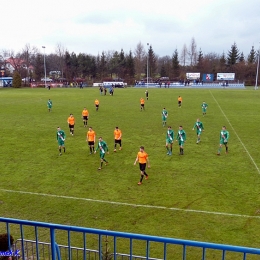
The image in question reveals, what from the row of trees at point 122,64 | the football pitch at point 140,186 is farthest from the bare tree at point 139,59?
the football pitch at point 140,186

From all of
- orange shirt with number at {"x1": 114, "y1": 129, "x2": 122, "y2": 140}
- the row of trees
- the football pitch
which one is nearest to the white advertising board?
the row of trees

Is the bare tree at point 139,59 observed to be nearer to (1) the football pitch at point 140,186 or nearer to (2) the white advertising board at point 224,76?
(2) the white advertising board at point 224,76

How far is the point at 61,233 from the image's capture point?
27.6ft

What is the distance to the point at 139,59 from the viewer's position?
345 ft

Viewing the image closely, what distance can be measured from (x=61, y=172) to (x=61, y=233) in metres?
5.70

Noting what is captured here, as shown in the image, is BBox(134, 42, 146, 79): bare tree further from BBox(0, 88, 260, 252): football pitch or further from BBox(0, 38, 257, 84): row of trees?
BBox(0, 88, 260, 252): football pitch

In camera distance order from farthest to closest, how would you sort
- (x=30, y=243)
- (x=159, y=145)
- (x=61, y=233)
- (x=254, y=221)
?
(x=159, y=145) → (x=254, y=221) → (x=61, y=233) → (x=30, y=243)

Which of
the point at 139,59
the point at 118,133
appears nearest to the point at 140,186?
the point at 118,133

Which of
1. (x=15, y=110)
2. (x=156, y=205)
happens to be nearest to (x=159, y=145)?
(x=156, y=205)

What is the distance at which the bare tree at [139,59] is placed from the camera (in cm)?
10181

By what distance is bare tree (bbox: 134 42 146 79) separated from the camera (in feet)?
334

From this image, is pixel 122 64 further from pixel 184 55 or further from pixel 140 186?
pixel 140 186

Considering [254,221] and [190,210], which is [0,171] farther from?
[254,221]

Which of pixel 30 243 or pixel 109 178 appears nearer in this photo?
pixel 30 243
